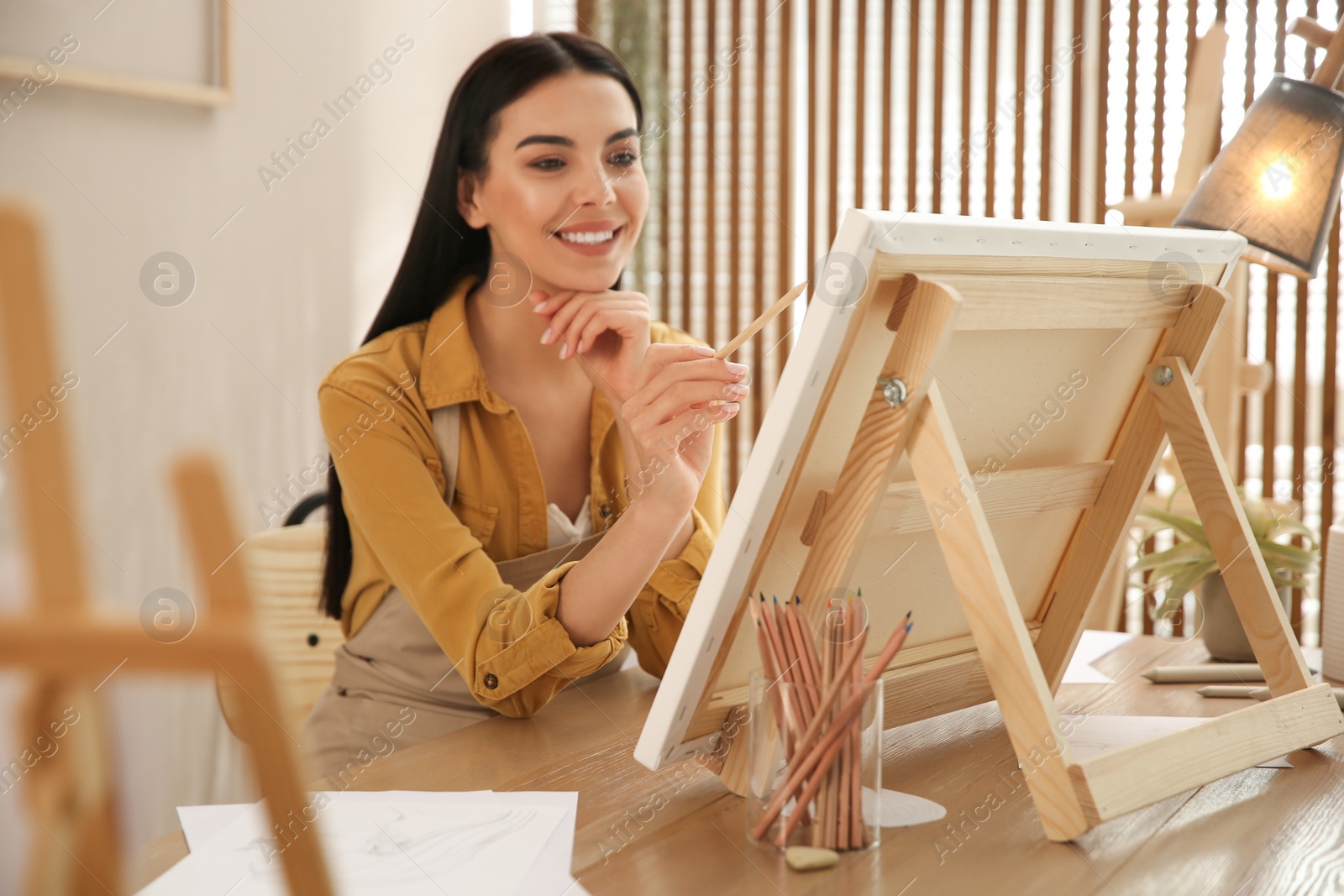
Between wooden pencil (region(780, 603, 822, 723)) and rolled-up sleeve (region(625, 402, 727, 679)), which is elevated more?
wooden pencil (region(780, 603, 822, 723))

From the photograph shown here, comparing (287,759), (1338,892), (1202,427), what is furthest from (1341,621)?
(287,759)

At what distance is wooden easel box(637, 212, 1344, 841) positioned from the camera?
0.76 meters

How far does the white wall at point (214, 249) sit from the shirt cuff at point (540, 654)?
372mm

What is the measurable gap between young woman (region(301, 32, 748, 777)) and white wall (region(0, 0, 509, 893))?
0.28 meters

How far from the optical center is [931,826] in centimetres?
80

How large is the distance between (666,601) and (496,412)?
324mm

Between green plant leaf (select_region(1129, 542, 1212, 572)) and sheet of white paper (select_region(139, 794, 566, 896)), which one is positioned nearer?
sheet of white paper (select_region(139, 794, 566, 896))

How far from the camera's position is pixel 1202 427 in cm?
98

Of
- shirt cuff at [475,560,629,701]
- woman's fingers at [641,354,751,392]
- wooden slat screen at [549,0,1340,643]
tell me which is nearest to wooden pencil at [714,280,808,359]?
woman's fingers at [641,354,751,392]

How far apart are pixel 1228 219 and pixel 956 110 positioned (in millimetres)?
1976

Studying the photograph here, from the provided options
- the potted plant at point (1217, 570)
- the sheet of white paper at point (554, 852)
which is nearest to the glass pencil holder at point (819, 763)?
the sheet of white paper at point (554, 852)

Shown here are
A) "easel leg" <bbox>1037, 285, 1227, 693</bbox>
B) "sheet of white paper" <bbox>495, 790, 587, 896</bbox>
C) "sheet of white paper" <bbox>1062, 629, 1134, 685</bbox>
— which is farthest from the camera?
"sheet of white paper" <bbox>1062, 629, 1134, 685</bbox>

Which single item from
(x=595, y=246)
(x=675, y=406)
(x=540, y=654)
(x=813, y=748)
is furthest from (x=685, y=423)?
(x=595, y=246)

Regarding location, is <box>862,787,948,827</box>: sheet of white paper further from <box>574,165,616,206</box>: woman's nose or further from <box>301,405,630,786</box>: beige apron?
<box>574,165,616,206</box>: woman's nose
